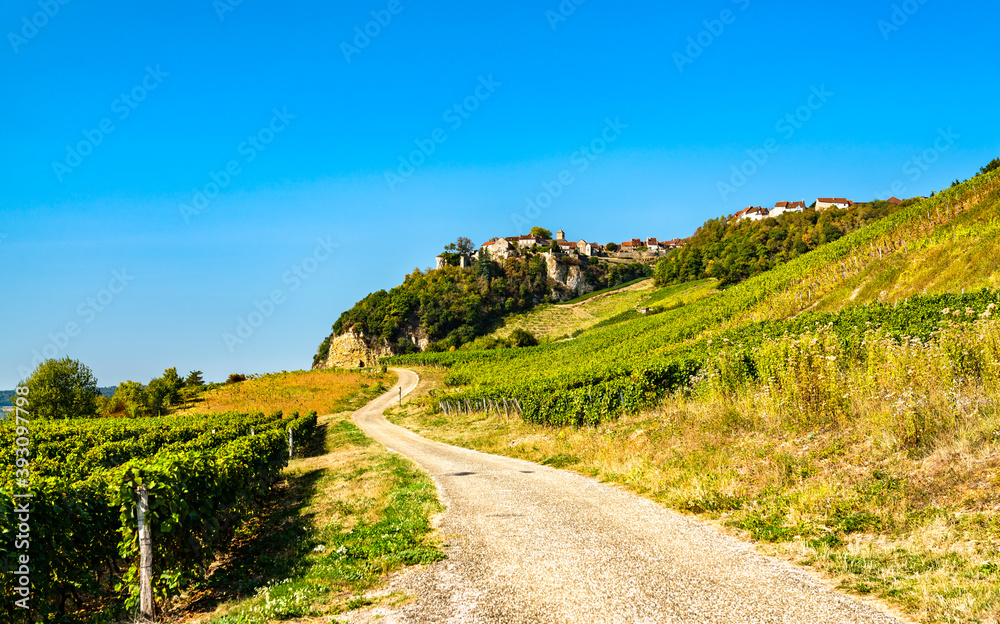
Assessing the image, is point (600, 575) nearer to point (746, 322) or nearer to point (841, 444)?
point (841, 444)

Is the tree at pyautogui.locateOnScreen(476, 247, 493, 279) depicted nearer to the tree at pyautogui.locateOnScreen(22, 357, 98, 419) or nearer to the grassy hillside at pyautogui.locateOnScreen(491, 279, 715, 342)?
the grassy hillside at pyautogui.locateOnScreen(491, 279, 715, 342)

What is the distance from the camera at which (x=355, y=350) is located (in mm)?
118250

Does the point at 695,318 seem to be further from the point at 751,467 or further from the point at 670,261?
the point at 670,261

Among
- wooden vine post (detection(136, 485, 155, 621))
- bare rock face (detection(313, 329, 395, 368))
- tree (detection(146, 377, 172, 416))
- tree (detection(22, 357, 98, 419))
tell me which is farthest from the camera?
bare rock face (detection(313, 329, 395, 368))

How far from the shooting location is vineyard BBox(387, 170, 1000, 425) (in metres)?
20.3

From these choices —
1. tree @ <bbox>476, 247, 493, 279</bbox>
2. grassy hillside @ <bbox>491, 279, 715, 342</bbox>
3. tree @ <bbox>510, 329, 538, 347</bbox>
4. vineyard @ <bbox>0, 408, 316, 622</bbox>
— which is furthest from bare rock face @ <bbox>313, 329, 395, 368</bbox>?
vineyard @ <bbox>0, 408, 316, 622</bbox>

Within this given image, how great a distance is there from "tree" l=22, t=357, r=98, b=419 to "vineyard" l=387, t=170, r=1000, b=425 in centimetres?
3671

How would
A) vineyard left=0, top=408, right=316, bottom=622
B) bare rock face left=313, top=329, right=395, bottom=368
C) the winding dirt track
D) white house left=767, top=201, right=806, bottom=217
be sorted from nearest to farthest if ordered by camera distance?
the winding dirt track
vineyard left=0, top=408, right=316, bottom=622
bare rock face left=313, top=329, right=395, bottom=368
white house left=767, top=201, right=806, bottom=217

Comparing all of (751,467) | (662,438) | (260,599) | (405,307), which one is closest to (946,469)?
(751,467)

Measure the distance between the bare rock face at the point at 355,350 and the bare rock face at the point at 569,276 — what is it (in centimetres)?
5034

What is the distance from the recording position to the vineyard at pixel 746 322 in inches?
800

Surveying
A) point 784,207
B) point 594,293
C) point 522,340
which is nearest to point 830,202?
point 784,207

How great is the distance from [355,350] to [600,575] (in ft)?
385

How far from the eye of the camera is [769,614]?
17.0 ft
